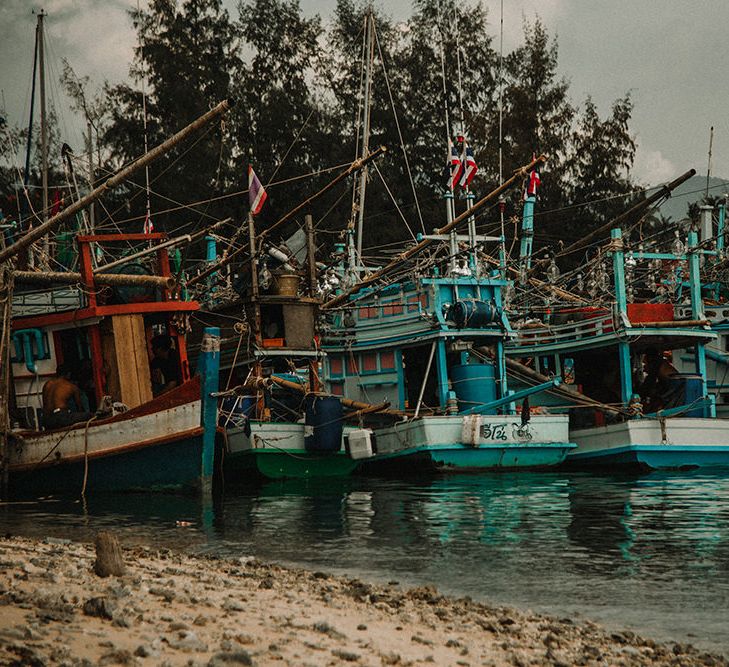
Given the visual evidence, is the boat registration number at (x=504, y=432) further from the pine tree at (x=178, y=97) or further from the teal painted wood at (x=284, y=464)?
the pine tree at (x=178, y=97)

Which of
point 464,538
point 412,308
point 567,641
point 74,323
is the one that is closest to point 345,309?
point 412,308

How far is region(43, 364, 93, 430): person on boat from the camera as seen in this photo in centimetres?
2230

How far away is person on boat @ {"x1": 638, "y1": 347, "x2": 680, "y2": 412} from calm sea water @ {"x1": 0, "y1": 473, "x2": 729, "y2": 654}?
11.2ft

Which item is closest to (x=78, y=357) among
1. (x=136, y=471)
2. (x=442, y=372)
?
(x=136, y=471)

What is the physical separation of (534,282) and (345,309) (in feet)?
19.7

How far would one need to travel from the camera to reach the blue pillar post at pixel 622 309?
90.5 ft

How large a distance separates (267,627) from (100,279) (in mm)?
15035

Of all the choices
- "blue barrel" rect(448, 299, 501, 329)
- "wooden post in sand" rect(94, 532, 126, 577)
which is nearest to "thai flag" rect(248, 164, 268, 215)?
"blue barrel" rect(448, 299, 501, 329)

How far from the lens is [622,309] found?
27594mm

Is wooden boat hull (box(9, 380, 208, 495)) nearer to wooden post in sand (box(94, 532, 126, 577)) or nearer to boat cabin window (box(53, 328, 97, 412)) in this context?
boat cabin window (box(53, 328, 97, 412))

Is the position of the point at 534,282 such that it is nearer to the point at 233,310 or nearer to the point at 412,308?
the point at 412,308

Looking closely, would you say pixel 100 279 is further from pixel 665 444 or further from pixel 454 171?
pixel 665 444

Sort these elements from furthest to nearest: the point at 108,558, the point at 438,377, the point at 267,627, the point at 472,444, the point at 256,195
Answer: the point at 438,377
the point at 472,444
the point at 256,195
the point at 108,558
the point at 267,627

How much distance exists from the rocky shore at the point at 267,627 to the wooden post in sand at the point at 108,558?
4.8 inches
